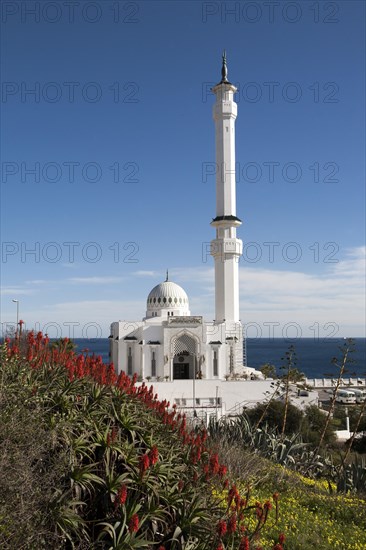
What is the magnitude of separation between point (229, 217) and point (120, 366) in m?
13.9

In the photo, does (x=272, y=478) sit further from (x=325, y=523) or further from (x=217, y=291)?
(x=217, y=291)

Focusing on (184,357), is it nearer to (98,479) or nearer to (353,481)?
(353,481)

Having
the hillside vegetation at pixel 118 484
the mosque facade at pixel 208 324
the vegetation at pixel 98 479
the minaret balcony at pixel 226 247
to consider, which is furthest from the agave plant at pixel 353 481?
the minaret balcony at pixel 226 247

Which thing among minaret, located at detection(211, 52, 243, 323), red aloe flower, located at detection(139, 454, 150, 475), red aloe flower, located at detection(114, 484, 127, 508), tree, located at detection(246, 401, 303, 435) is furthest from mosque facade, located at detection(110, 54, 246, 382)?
red aloe flower, located at detection(114, 484, 127, 508)

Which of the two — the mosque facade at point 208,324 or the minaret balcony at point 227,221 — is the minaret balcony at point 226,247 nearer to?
the mosque facade at point 208,324

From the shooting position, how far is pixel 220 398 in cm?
3177

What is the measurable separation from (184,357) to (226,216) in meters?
11.2

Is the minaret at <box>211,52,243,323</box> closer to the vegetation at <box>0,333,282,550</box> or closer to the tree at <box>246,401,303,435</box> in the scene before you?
the tree at <box>246,401,303,435</box>

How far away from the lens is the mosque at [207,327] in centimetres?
3503

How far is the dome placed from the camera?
40.1m

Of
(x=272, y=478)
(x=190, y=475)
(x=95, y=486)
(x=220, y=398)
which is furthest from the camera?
(x=220, y=398)

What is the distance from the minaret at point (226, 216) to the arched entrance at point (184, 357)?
122 inches

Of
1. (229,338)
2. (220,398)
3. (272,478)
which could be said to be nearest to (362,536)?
(272,478)

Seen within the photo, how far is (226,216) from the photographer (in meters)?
37.9
